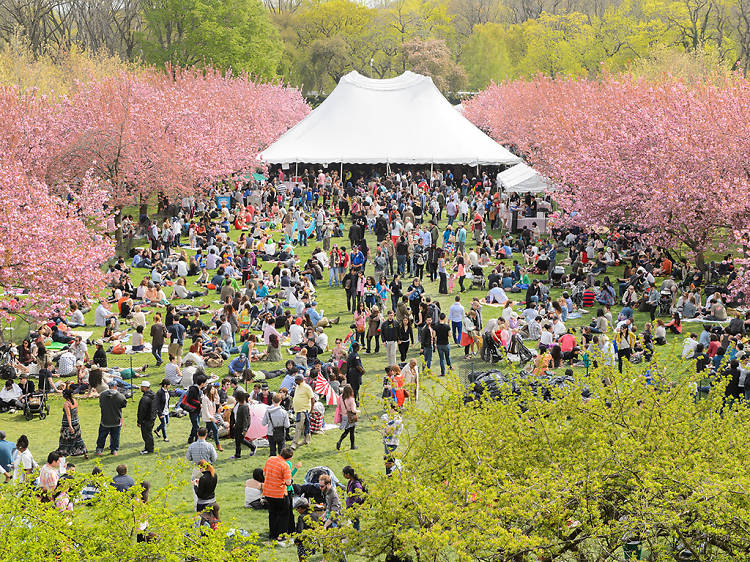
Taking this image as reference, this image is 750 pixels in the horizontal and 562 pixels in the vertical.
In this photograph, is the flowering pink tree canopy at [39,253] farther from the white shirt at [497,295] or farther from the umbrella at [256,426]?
the white shirt at [497,295]

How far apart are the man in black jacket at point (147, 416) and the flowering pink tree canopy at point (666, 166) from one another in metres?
18.5

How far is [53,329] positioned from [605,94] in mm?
31269

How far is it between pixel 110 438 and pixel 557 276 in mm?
17169

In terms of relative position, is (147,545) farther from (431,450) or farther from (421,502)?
(431,450)

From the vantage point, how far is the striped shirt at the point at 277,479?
11734 millimetres

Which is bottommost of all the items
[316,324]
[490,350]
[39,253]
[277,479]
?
[490,350]

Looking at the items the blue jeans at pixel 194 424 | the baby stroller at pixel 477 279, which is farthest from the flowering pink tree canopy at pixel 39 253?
the baby stroller at pixel 477 279

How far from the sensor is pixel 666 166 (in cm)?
2933

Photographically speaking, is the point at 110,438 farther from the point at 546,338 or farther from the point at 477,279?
the point at 477,279

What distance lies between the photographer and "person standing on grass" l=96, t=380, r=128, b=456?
14.8 meters

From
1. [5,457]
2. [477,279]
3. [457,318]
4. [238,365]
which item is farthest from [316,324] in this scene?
[5,457]

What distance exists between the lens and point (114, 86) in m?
38.5

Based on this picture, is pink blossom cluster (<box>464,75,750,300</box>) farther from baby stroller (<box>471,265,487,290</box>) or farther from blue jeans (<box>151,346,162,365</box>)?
blue jeans (<box>151,346,162,365</box>)

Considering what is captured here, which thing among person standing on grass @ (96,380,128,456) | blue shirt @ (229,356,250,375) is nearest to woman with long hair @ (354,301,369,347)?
blue shirt @ (229,356,250,375)
